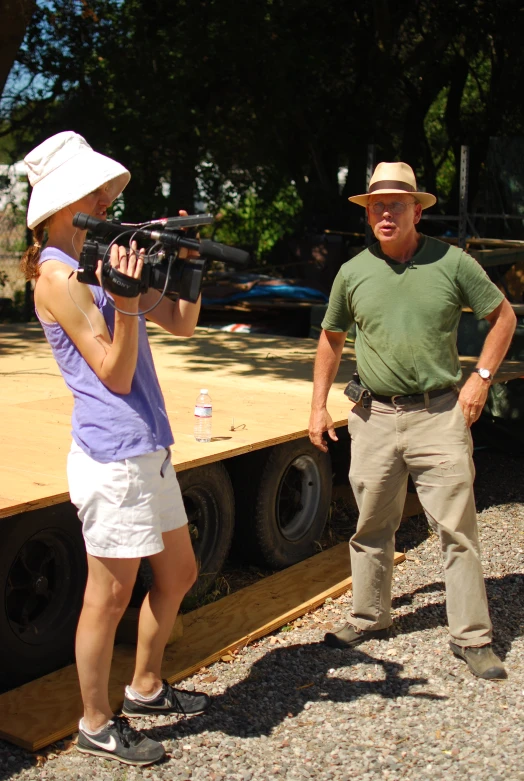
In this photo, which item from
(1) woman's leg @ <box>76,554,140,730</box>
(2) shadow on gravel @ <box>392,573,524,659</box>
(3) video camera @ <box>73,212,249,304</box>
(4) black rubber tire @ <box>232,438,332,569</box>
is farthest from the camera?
(4) black rubber tire @ <box>232,438,332,569</box>

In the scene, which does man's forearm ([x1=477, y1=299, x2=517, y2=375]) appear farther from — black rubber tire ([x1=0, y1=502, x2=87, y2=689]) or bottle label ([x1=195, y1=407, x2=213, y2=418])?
black rubber tire ([x1=0, y1=502, x2=87, y2=689])

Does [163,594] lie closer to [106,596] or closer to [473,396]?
[106,596]

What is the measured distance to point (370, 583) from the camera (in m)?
4.24

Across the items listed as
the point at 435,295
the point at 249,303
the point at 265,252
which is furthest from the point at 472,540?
the point at 265,252

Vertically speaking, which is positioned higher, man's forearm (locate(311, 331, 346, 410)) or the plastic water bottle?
man's forearm (locate(311, 331, 346, 410))

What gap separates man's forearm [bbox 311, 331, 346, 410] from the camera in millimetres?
4125

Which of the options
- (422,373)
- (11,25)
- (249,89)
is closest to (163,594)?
(422,373)

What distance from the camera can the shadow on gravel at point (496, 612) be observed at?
4414 millimetres

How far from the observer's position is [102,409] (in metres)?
2.94

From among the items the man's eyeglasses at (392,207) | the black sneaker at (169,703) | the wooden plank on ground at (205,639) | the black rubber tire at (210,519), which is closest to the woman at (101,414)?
the black sneaker at (169,703)

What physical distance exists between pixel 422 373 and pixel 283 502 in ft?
6.71

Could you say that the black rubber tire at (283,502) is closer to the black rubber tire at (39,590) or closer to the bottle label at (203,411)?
the bottle label at (203,411)

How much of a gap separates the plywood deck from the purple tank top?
0.50 metres

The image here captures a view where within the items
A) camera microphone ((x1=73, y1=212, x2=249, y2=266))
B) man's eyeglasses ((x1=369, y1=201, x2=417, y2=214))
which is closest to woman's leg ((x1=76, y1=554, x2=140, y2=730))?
camera microphone ((x1=73, y1=212, x2=249, y2=266))
